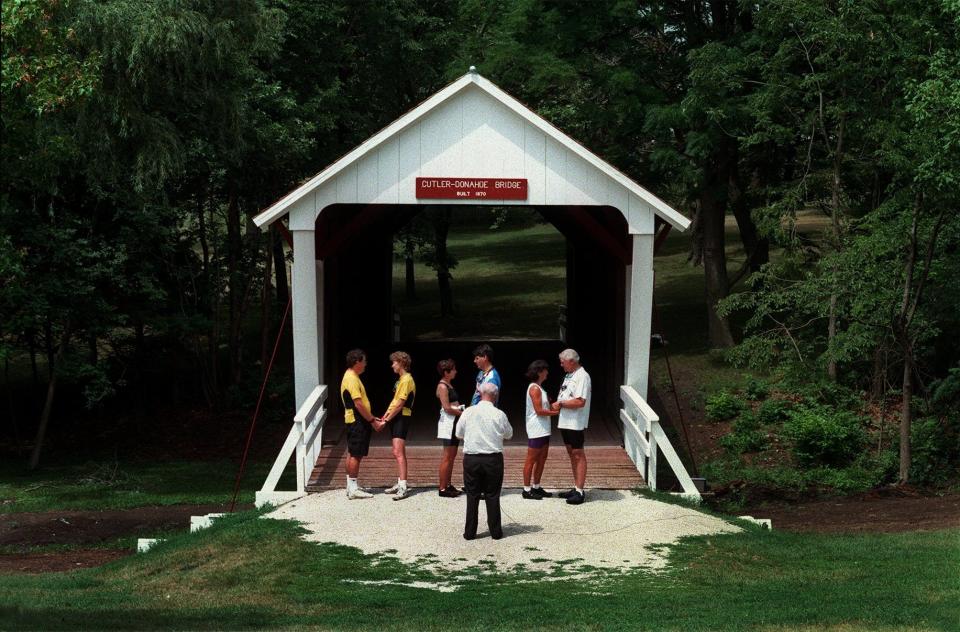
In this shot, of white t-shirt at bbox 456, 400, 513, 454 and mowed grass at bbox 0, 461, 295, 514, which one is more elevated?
white t-shirt at bbox 456, 400, 513, 454

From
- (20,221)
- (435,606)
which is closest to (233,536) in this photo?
(435,606)

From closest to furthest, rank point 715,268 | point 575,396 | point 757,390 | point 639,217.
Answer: point 575,396
point 639,217
point 757,390
point 715,268

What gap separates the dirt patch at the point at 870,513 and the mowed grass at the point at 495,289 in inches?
673

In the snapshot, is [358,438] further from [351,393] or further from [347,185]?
[347,185]

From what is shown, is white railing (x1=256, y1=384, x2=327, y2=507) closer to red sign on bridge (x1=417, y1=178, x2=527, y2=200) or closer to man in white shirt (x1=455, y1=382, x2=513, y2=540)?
man in white shirt (x1=455, y1=382, x2=513, y2=540)

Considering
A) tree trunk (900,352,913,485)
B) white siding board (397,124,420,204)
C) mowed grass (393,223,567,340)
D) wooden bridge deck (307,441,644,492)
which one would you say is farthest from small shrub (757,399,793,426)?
mowed grass (393,223,567,340)

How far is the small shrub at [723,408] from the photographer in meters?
23.9

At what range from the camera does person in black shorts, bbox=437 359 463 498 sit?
1277cm

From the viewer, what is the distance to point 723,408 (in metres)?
23.9

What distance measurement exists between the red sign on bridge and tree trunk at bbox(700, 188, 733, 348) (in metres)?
12.1

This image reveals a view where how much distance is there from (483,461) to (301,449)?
3200 millimetres

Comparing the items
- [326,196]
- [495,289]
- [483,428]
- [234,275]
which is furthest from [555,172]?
[495,289]

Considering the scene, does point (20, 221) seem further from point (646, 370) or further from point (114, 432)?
point (646, 370)

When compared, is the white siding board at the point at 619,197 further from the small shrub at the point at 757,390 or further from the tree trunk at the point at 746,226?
the tree trunk at the point at 746,226
